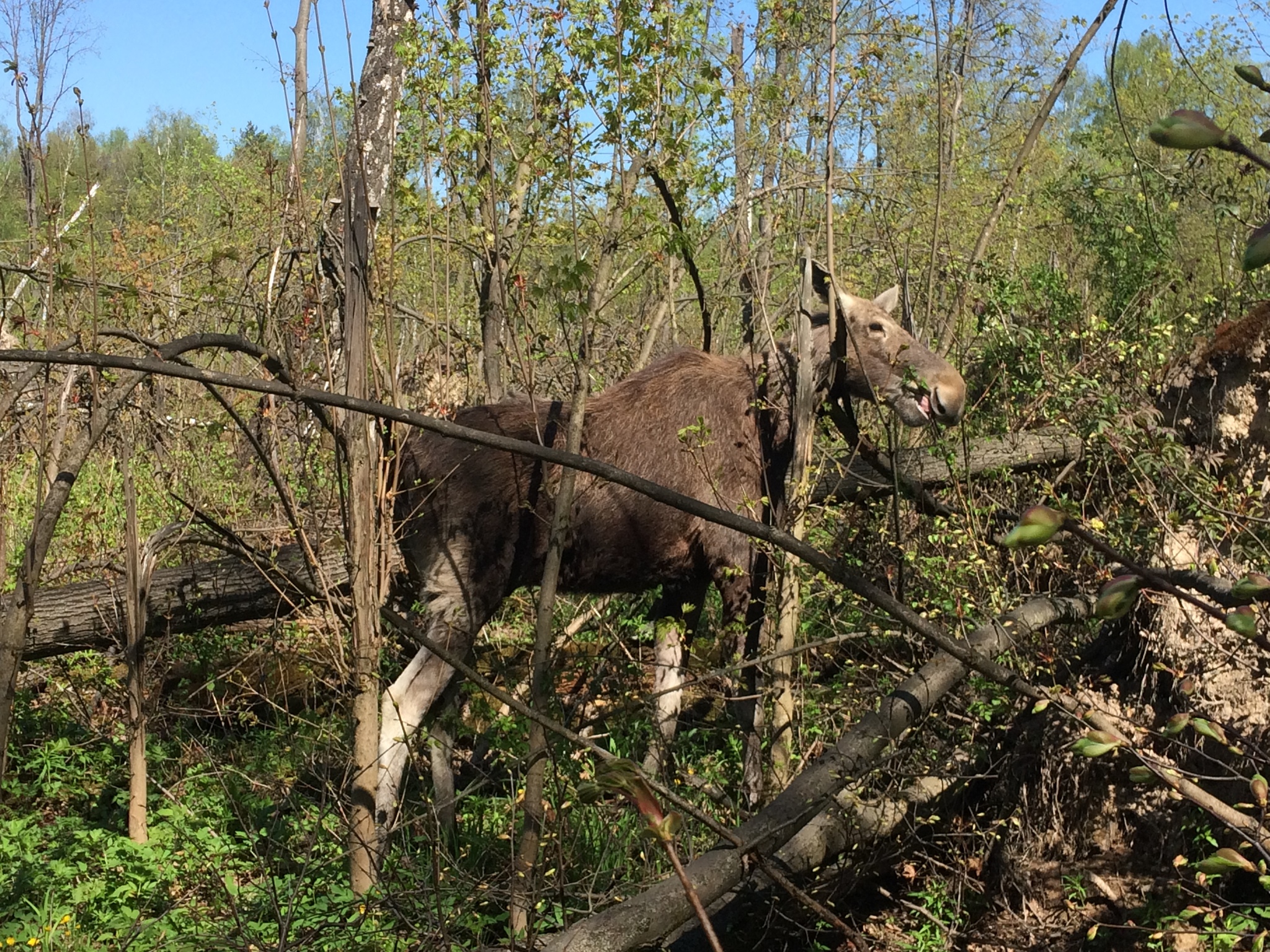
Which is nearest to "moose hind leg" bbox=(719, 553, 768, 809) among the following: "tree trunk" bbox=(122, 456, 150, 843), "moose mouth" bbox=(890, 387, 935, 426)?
"moose mouth" bbox=(890, 387, 935, 426)

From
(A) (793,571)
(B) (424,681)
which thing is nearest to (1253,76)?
(A) (793,571)

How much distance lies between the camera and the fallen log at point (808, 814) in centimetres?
294

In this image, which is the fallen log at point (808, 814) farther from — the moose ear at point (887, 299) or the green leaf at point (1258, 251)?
the moose ear at point (887, 299)

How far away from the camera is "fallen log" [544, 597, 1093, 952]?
9.64ft

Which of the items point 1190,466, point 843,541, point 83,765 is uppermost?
point 1190,466

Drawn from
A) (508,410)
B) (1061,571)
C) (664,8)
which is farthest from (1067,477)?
(664,8)

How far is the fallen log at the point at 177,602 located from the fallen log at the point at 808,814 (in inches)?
147

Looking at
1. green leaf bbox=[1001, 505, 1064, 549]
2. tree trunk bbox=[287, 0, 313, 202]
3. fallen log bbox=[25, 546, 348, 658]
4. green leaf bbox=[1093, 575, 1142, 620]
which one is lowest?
fallen log bbox=[25, 546, 348, 658]

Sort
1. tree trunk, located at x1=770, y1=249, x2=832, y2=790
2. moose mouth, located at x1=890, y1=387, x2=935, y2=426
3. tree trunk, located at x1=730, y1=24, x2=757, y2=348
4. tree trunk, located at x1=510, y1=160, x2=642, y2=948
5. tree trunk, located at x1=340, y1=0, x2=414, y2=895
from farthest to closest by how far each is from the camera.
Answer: tree trunk, located at x1=730, y1=24, x2=757, y2=348, moose mouth, located at x1=890, y1=387, x2=935, y2=426, tree trunk, located at x1=770, y1=249, x2=832, y2=790, tree trunk, located at x1=340, y1=0, x2=414, y2=895, tree trunk, located at x1=510, y1=160, x2=642, y2=948

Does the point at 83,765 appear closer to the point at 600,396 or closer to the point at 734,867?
the point at 600,396

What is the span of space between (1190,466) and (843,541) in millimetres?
1985

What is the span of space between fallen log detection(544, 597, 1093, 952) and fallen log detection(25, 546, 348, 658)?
147 inches

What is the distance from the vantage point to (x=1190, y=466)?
5477mm

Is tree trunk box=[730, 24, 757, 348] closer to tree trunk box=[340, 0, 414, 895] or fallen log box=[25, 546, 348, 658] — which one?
tree trunk box=[340, 0, 414, 895]
